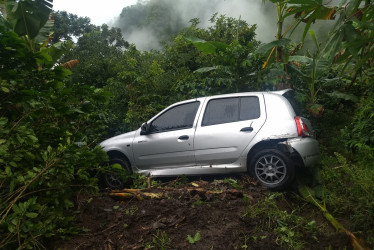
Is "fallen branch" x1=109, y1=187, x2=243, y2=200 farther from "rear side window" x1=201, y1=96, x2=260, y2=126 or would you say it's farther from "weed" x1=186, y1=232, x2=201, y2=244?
"rear side window" x1=201, y1=96, x2=260, y2=126

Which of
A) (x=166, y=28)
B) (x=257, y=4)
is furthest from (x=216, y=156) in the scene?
(x=166, y=28)

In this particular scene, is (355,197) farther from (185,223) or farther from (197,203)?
(185,223)

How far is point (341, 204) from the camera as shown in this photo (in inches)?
150

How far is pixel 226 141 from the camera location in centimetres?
516

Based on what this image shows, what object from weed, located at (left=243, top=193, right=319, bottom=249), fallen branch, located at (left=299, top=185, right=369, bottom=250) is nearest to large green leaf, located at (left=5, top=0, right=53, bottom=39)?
weed, located at (left=243, top=193, right=319, bottom=249)

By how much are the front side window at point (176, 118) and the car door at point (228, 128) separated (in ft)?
0.86

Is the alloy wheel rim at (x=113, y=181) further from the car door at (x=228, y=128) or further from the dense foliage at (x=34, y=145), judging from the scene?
the dense foliage at (x=34, y=145)

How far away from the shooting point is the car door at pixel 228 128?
200 inches

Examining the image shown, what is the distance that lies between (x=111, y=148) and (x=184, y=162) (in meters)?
1.67

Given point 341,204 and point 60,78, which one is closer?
point 60,78

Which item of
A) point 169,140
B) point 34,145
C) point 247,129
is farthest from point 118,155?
point 34,145

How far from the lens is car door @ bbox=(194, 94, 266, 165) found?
5070 millimetres

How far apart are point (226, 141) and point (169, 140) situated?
110 centimetres

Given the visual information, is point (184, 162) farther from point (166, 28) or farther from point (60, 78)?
point (166, 28)
